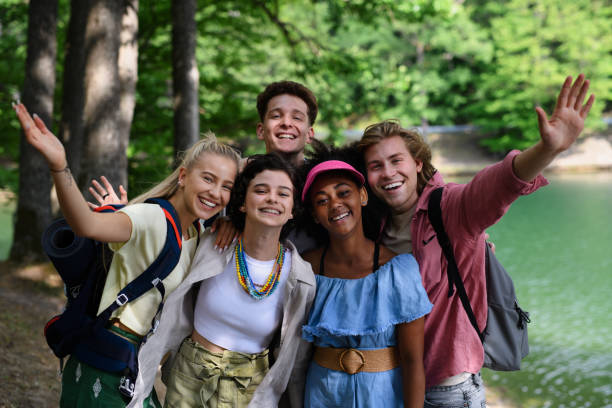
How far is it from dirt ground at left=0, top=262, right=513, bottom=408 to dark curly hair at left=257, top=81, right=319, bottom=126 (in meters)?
2.82

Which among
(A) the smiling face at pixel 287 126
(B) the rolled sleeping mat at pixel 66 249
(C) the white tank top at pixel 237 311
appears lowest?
(C) the white tank top at pixel 237 311

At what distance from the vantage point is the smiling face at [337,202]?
99.3 inches

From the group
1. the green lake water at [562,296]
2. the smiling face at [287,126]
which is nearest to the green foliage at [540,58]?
the green lake water at [562,296]

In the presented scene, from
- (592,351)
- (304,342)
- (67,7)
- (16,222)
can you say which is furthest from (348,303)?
(67,7)

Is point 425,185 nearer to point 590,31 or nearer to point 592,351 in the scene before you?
point 592,351

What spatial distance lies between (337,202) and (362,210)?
0.27 meters

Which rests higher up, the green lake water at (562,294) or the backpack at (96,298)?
the backpack at (96,298)

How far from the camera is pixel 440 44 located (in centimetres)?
3338

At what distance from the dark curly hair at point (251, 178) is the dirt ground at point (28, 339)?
244cm

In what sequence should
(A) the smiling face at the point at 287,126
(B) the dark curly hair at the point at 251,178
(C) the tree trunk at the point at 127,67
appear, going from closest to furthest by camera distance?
(B) the dark curly hair at the point at 251,178 < (A) the smiling face at the point at 287,126 < (C) the tree trunk at the point at 127,67

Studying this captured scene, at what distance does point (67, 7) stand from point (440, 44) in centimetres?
2632

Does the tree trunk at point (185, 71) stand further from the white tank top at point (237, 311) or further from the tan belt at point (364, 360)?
the tan belt at point (364, 360)

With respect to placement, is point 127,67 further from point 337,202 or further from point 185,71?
point 337,202

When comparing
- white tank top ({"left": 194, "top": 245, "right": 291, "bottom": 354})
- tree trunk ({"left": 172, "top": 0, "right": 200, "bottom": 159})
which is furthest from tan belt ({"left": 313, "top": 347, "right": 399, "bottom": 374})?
tree trunk ({"left": 172, "top": 0, "right": 200, "bottom": 159})
